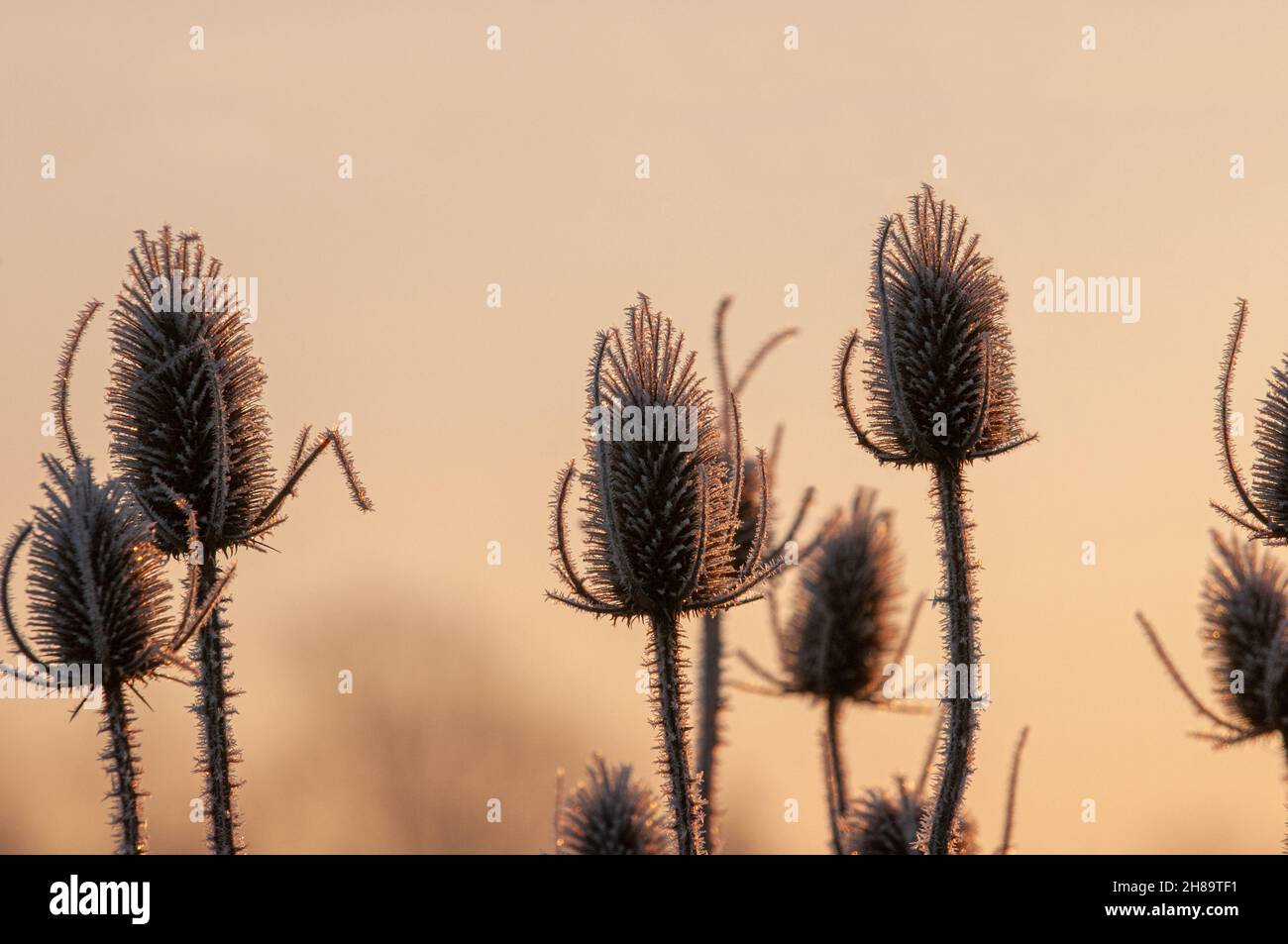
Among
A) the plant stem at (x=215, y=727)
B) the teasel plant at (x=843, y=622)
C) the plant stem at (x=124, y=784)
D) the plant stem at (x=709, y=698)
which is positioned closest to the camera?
the plant stem at (x=124, y=784)

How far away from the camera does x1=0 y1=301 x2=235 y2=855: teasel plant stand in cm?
966

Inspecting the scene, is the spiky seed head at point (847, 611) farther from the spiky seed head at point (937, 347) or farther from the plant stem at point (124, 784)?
the plant stem at point (124, 784)

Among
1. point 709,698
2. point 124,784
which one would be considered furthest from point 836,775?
point 124,784

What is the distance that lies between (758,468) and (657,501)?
0.66 meters

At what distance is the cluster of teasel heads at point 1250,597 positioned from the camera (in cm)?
1075

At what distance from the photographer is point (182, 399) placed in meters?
11.1

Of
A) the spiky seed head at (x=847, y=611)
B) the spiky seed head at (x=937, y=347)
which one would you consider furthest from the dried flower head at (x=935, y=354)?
the spiky seed head at (x=847, y=611)

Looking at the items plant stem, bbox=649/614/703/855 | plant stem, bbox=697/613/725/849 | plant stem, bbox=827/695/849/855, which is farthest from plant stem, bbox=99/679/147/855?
plant stem, bbox=827/695/849/855

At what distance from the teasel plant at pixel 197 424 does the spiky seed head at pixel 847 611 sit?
464cm
